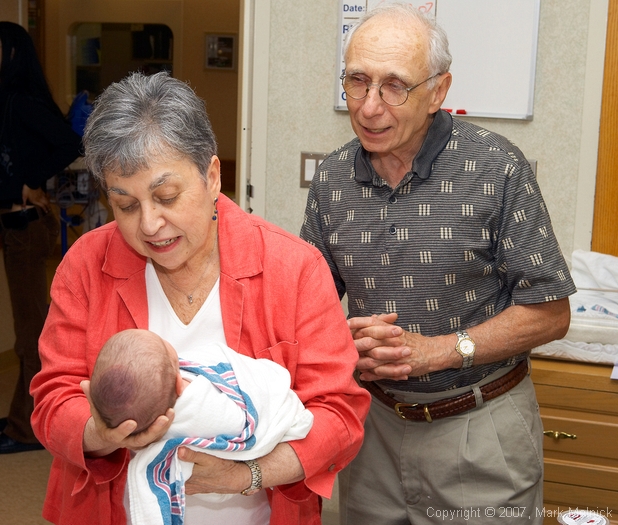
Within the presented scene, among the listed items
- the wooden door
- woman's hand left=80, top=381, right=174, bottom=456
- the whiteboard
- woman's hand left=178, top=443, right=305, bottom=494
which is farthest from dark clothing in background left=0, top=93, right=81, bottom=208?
woman's hand left=178, top=443, right=305, bottom=494

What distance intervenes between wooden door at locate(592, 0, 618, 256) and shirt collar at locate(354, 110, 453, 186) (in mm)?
1261

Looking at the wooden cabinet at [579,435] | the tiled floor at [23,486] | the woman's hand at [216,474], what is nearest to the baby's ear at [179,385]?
the woman's hand at [216,474]

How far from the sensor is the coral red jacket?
1.47m

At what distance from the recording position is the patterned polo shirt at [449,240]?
5.81 feet

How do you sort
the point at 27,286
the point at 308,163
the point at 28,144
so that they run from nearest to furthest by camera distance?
the point at 308,163 → the point at 28,144 → the point at 27,286

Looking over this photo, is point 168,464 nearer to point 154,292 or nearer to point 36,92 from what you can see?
point 154,292

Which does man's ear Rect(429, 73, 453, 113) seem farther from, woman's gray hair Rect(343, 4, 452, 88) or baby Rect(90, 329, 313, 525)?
baby Rect(90, 329, 313, 525)

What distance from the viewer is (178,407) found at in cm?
137

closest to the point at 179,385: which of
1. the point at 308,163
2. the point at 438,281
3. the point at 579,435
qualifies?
the point at 438,281

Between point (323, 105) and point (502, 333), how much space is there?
1.62m

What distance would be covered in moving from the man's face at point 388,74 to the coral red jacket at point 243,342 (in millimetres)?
404

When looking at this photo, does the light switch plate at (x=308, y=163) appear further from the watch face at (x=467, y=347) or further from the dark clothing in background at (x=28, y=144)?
the watch face at (x=467, y=347)

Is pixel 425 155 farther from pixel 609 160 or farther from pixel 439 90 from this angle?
pixel 609 160

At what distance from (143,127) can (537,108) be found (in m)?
1.97
